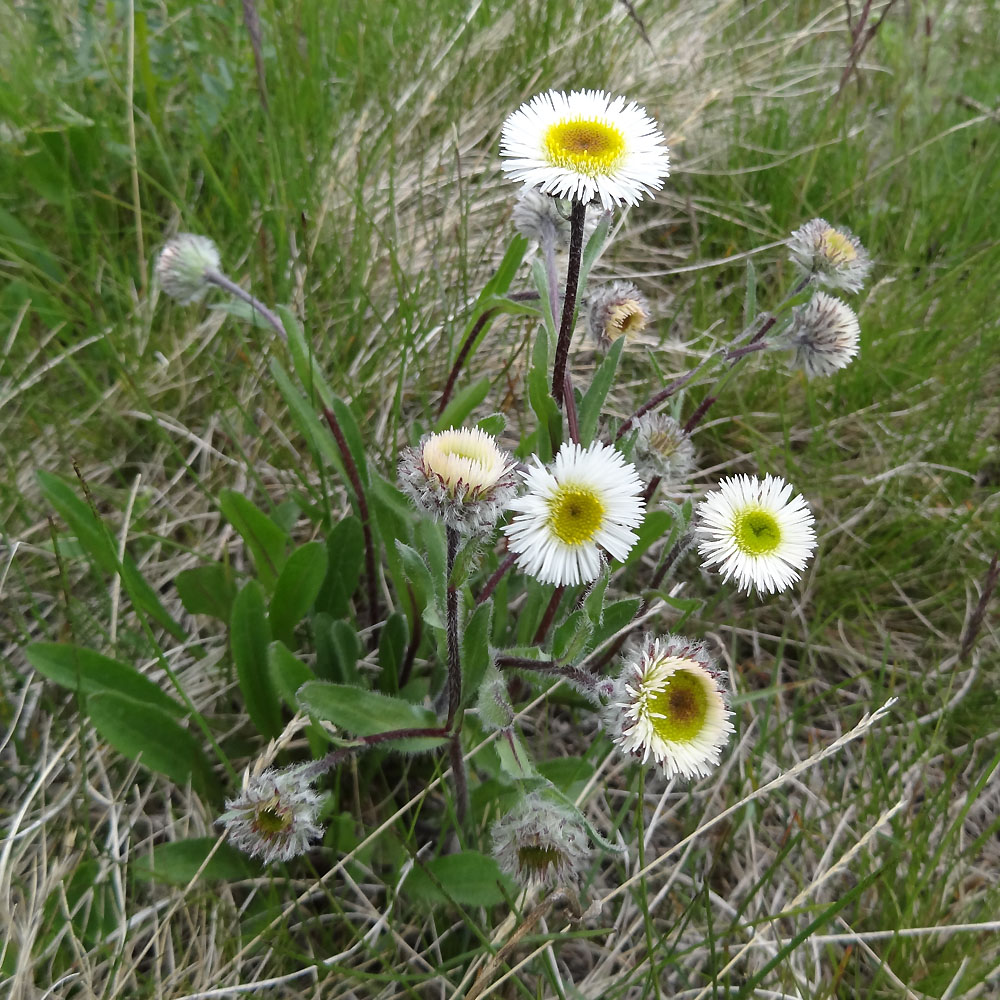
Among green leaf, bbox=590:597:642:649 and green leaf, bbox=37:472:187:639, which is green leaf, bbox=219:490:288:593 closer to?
green leaf, bbox=37:472:187:639

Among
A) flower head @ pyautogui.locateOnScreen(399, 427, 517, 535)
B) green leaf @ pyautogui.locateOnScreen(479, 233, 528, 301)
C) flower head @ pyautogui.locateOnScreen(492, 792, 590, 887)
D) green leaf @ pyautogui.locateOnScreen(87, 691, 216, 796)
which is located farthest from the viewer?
green leaf @ pyautogui.locateOnScreen(479, 233, 528, 301)

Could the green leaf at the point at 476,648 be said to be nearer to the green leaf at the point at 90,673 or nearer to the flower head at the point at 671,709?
the flower head at the point at 671,709


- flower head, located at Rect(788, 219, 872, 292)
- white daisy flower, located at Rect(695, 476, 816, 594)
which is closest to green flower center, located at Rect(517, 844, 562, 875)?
white daisy flower, located at Rect(695, 476, 816, 594)

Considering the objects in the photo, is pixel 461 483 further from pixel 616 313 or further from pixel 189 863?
pixel 189 863

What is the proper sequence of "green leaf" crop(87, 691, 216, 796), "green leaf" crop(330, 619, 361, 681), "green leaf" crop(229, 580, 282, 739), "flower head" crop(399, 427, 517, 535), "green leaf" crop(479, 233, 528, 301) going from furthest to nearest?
"green leaf" crop(479, 233, 528, 301)
"green leaf" crop(330, 619, 361, 681)
"green leaf" crop(229, 580, 282, 739)
"green leaf" crop(87, 691, 216, 796)
"flower head" crop(399, 427, 517, 535)


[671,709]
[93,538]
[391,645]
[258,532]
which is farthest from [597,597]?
[93,538]

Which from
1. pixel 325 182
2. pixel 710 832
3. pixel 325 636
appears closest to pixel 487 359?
pixel 325 182
